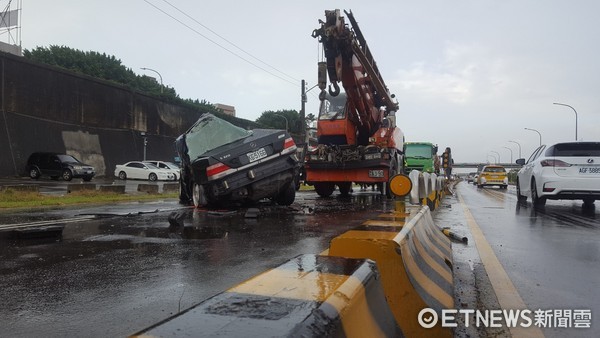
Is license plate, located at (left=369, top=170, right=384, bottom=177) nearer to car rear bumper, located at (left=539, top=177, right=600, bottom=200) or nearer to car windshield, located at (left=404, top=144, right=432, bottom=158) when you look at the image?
car rear bumper, located at (left=539, top=177, right=600, bottom=200)

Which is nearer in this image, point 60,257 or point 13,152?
point 60,257

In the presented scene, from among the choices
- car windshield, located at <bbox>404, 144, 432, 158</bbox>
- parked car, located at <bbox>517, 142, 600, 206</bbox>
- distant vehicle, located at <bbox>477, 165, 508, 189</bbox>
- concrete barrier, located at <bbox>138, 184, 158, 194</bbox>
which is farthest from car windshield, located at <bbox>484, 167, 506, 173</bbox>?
concrete barrier, located at <bbox>138, 184, 158, 194</bbox>

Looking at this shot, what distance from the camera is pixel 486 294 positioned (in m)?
3.68

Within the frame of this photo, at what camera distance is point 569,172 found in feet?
33.3

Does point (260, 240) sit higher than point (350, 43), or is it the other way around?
point (350, 43)

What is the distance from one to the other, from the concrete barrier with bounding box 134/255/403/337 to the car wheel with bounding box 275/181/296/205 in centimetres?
882

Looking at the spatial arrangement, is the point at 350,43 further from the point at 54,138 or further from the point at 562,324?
the point at 54,138

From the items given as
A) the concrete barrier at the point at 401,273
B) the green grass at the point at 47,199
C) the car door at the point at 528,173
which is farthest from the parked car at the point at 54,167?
the concrete barrier at the point at 401,273

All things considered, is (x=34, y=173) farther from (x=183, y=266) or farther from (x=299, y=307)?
(x=299, y=307)

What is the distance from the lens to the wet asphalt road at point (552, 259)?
11.3 ft

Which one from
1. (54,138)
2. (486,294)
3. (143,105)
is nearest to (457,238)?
(486,294)

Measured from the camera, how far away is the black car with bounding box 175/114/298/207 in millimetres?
9312

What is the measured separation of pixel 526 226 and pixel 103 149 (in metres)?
32.3

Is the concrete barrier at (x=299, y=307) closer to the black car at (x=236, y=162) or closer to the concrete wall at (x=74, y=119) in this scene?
the black car at (x=236, y=162)
